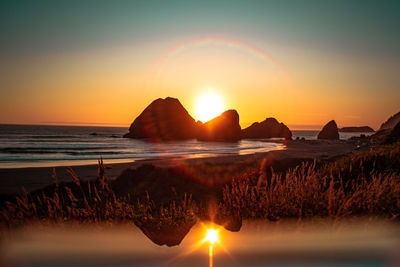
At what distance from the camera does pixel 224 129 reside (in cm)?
8450

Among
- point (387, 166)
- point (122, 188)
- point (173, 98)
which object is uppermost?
point (173, 98)

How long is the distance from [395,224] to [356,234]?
3.69ft

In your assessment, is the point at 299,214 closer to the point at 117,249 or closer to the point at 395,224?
the point at 395,224

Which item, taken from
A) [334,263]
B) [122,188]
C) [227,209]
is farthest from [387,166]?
[122,188]

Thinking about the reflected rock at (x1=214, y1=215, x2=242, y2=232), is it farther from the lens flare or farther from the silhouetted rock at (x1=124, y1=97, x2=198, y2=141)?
the silhouetted rock at (x1=124, y1=97, x2=198, y2=141)

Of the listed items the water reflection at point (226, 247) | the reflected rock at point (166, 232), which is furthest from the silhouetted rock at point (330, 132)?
the reflected rock at point (166, 232)

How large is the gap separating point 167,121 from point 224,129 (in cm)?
2982

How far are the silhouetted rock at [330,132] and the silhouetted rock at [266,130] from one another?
13.3 metres

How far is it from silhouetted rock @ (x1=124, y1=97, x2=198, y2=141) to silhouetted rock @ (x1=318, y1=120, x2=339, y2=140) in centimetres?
4426

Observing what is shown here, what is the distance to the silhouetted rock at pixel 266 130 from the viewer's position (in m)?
101

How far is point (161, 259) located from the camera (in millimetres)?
3705

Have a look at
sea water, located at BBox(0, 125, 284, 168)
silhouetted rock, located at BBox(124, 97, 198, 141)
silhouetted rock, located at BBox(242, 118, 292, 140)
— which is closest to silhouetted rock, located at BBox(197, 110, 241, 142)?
silhouetted rock, located at BBox(242, 118, 292, 140)

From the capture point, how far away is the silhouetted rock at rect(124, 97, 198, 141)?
3952 inches

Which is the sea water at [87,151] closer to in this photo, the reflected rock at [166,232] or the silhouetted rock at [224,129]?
the reflected rock at [166,232]
